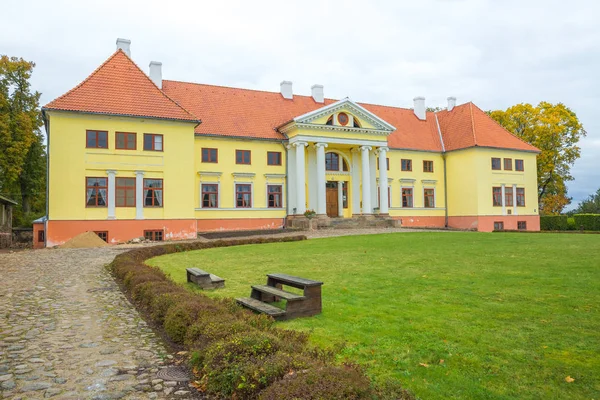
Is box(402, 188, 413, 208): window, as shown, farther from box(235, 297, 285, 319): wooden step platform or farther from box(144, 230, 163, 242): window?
box(235, 297, 285, 319): wooden step platform

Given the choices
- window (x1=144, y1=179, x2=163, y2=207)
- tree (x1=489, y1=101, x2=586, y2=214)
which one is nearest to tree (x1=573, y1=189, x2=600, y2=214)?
tree (x1=489, y1=101, x2=586, y2=214)

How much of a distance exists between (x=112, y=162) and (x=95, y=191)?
1874mm

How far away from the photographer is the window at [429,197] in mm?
40562

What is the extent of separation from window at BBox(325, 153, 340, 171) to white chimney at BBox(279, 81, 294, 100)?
5.95 metres

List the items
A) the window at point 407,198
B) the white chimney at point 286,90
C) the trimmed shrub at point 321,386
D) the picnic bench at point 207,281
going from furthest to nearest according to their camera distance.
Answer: the window at point 407,198 < the white chimney at point 286,90 < the picnic bench at point 207,281 < the trimmed shrub at point 321,386

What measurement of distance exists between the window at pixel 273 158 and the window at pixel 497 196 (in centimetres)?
1855

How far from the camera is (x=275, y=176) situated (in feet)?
112

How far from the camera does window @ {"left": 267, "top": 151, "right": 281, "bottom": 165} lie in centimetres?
3419

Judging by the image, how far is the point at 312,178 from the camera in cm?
3494

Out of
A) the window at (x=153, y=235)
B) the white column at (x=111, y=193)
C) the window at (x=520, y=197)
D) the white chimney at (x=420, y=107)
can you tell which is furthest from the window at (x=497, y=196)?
the white column at (x=111, y=193)

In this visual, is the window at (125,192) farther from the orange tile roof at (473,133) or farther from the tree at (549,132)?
the tree at (549,132)

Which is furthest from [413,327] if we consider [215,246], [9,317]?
[215,246]

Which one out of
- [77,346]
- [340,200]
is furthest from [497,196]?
[77,346]

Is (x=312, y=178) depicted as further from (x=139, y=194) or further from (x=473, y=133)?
(x=473, y=133)
